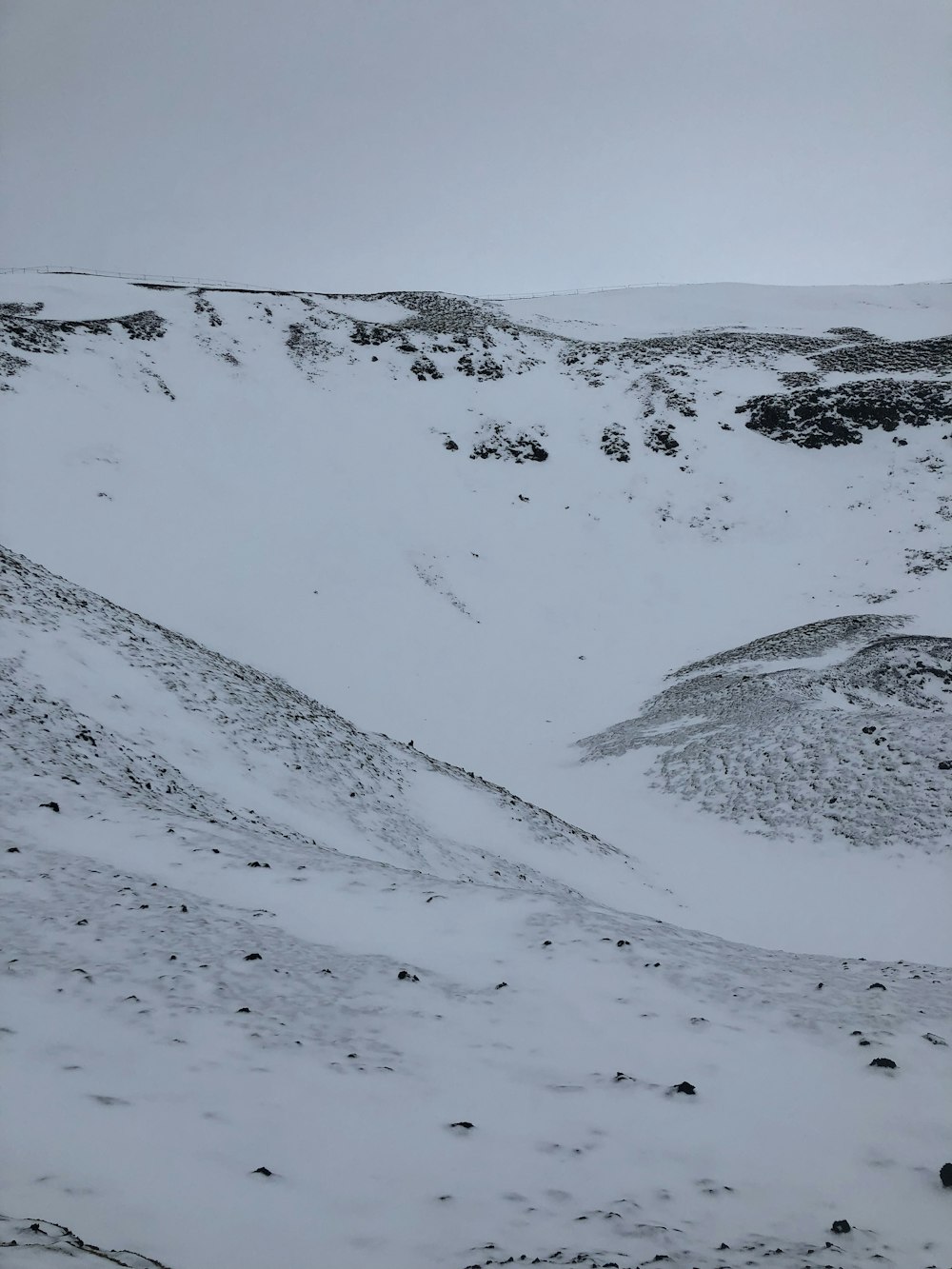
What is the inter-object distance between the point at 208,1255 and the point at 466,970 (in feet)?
14.7

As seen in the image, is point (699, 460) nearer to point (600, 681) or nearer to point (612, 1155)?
point (600, 681)

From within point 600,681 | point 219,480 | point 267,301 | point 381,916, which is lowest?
point 600,681

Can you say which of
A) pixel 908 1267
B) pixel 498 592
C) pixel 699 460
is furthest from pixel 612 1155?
pixel 699 460

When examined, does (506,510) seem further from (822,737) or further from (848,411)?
(822,737)

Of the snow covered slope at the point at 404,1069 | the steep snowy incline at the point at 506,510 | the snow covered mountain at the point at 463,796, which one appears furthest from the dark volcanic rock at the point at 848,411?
the snow covered slope at the point at 404,1069

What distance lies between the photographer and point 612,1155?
230 inches

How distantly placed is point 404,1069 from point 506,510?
39.3 m

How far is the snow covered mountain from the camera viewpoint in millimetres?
5461

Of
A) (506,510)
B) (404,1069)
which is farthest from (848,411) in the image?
(404,1069)

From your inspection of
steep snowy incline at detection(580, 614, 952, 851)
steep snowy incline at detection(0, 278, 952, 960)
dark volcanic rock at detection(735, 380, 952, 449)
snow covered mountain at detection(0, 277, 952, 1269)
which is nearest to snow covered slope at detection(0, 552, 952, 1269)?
snow covered mountain at detection(0, 277, 952, 1269)

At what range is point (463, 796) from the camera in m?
19.2

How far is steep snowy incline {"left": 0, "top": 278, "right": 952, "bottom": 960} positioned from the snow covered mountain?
0.25 m

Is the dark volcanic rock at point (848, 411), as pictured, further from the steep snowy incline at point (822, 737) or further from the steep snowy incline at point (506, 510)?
the steep snowy incline at point (822, 737)

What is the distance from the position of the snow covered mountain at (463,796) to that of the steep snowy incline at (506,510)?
246 millimetres
